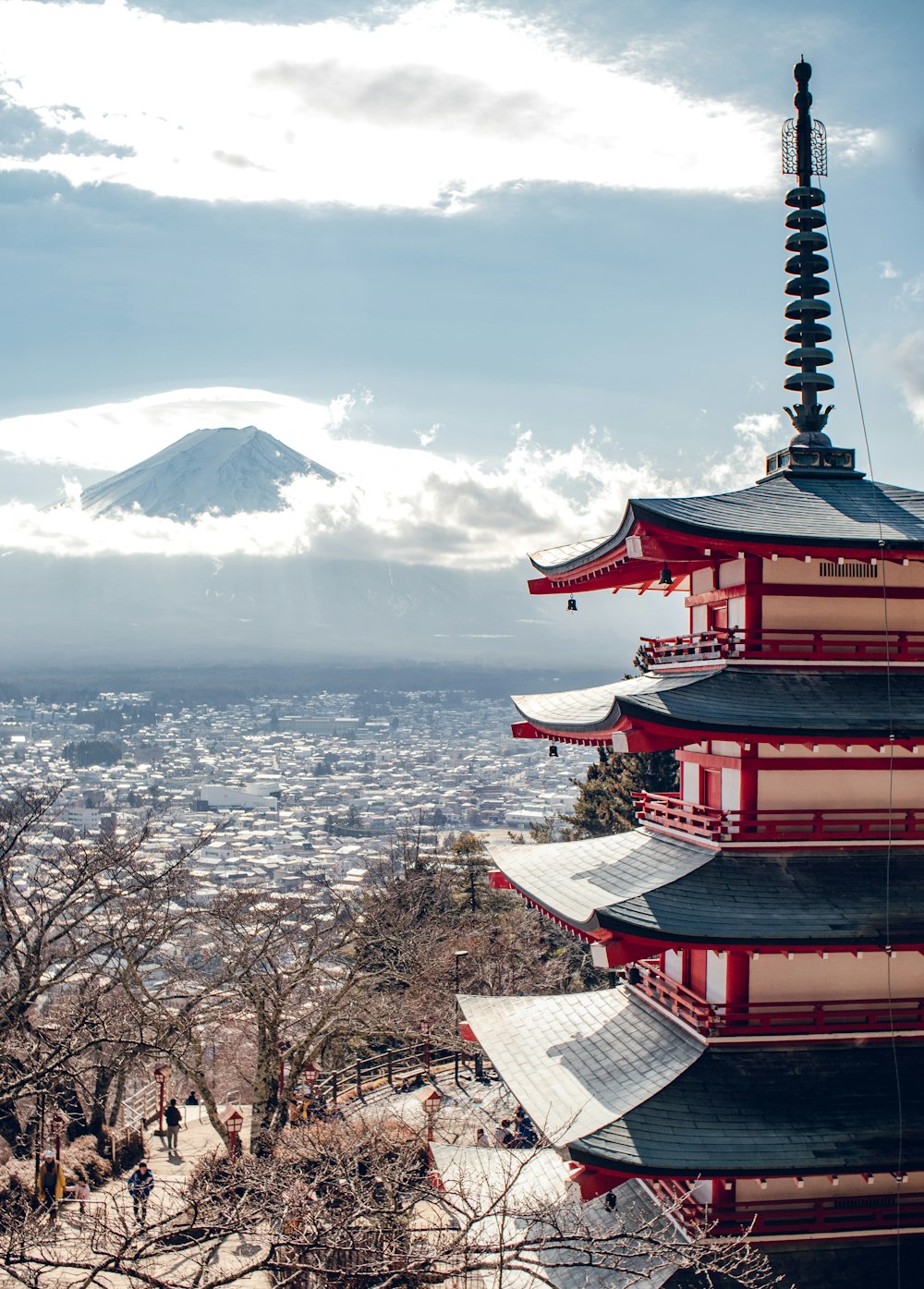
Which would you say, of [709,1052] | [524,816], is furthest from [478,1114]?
[524,816]

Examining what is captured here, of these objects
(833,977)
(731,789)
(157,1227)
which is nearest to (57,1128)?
(157,1227)

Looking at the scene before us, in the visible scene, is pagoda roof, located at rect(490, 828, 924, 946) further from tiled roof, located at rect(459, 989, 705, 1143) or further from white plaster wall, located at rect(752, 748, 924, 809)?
tiled roof, located at rect(459, 989, 705, 1143)

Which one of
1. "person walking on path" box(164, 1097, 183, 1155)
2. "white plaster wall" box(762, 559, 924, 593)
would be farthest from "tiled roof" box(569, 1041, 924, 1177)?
"person walking on path" box(164, 1097, 183, 1155)

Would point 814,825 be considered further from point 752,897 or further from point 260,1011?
point 260,1011

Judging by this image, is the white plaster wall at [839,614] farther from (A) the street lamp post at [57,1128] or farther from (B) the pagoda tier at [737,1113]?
(A) the street lamp post at [57,1128]

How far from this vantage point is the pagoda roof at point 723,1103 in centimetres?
1186

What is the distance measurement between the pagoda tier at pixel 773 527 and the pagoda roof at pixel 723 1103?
5.91 m

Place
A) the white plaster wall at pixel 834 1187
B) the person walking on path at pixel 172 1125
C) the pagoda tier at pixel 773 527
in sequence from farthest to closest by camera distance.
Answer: the person walking on path at pixel 172 1125 → the pagoda tier at pixel 773 527 → the white plaster wall at pixel 834 1187

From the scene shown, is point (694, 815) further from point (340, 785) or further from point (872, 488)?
point (340, 785)

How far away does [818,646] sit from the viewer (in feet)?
46.4

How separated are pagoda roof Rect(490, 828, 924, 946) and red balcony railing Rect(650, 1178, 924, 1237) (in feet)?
9.70

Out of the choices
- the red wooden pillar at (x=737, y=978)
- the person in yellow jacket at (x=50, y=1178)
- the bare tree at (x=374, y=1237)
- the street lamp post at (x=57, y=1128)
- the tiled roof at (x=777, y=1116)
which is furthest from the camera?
the street lamp post at (x=57, y=1128)

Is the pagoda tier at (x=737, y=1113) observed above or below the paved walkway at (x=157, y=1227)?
above

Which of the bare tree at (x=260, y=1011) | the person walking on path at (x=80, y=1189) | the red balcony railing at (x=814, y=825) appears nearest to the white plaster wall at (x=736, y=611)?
the red balcony railing at (x=814, y=825)
